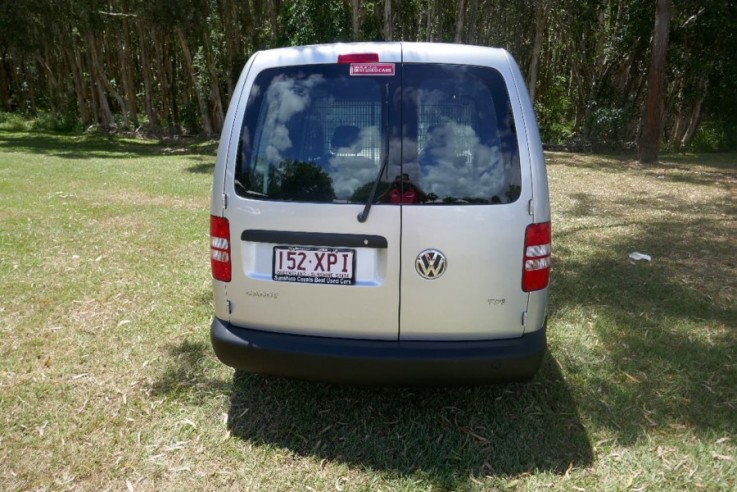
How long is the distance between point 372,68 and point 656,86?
545 inches

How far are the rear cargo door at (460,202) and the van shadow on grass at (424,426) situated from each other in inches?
26.1

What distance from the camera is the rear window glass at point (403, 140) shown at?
8.87 feet

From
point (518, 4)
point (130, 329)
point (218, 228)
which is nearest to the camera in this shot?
point (218, 228)

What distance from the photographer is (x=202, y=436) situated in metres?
3.03

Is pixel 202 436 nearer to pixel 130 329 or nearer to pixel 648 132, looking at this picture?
pixel 130 329

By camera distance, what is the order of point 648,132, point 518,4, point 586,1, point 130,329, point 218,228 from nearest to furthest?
point 218,228 → point 130,329 → point 648,132 → point 586,1 → point 518,4

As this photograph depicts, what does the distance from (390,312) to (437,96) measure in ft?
3.54

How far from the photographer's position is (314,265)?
9.07 feet

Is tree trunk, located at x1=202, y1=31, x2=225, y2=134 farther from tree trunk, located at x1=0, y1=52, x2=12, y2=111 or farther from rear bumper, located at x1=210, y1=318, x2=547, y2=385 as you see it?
rear bumper, located at x1=210, y1=318, x2=547, y2=385

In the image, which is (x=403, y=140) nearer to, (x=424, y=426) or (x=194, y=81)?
(x=424, y=426)

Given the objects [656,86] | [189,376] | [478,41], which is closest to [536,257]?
[189,376]

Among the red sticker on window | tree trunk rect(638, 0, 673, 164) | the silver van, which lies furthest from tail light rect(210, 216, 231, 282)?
tree trunk rect(638, 0, 673, 164)

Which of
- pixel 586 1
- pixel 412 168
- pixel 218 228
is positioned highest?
pixel 586 1

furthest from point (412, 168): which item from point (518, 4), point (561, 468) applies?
point (518, 4)
